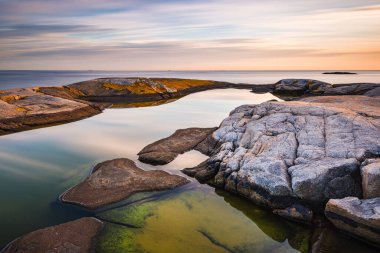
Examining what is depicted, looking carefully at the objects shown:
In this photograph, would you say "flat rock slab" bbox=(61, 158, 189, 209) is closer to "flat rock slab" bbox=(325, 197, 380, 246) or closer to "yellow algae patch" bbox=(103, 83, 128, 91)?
"flat rock slab" bbox=(325, 197, 380, 246)

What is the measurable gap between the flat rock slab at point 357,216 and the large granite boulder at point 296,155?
3.37ft

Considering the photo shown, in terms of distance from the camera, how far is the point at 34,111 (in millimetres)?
27891

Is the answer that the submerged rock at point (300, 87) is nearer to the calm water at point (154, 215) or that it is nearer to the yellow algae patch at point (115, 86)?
the yellow algae patch at point (115, 86)

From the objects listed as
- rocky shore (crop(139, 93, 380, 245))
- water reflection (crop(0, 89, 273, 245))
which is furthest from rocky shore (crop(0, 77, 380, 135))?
rocky shore (crop(139, 93, 380, 245))

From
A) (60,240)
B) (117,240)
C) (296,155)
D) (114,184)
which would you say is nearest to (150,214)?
(117,240)

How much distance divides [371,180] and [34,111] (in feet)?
90.2

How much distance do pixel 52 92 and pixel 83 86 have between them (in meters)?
7.16

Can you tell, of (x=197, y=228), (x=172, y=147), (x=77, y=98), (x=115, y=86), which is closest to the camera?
(x=197, y=228)

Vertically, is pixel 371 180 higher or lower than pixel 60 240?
higher

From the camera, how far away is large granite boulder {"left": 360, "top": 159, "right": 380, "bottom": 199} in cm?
973

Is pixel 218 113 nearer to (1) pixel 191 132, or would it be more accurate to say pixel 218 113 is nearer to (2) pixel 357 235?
(1) pixel 191 132

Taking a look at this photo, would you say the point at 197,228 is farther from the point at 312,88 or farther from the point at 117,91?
the point at 312,88

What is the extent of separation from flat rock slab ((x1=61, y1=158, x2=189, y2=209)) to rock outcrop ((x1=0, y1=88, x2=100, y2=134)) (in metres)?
14.0

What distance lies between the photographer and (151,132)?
24.2 m
